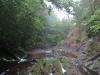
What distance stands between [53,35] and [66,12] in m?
44.6

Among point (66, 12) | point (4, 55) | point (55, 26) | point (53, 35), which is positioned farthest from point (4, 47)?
point (55, 26)

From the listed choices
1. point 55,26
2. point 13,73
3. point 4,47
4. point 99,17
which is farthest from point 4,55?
point 55,26

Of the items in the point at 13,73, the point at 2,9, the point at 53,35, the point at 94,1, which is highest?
the point at 2,9

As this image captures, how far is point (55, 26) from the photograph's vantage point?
6106 cm

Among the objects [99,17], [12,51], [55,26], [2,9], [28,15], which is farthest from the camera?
[55,26]

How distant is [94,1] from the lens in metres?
23.6

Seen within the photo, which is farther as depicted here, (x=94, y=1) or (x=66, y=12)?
(x=94, y=1)

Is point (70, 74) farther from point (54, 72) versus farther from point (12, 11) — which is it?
point (12, 11)

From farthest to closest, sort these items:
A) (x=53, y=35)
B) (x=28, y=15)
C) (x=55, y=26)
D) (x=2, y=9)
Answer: (x=55, y=26), (x=53, y=35), (x=28, y=15), (x=2, y=9)

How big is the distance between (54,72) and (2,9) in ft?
16.6

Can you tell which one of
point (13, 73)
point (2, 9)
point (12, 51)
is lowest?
point (12, 51)

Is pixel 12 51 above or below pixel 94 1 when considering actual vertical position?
below

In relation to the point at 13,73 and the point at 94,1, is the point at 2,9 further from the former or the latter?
the point at 94,1

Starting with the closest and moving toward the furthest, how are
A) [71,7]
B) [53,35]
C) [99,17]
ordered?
1. [71,7]
2. [99,17]
3. [53,35]
